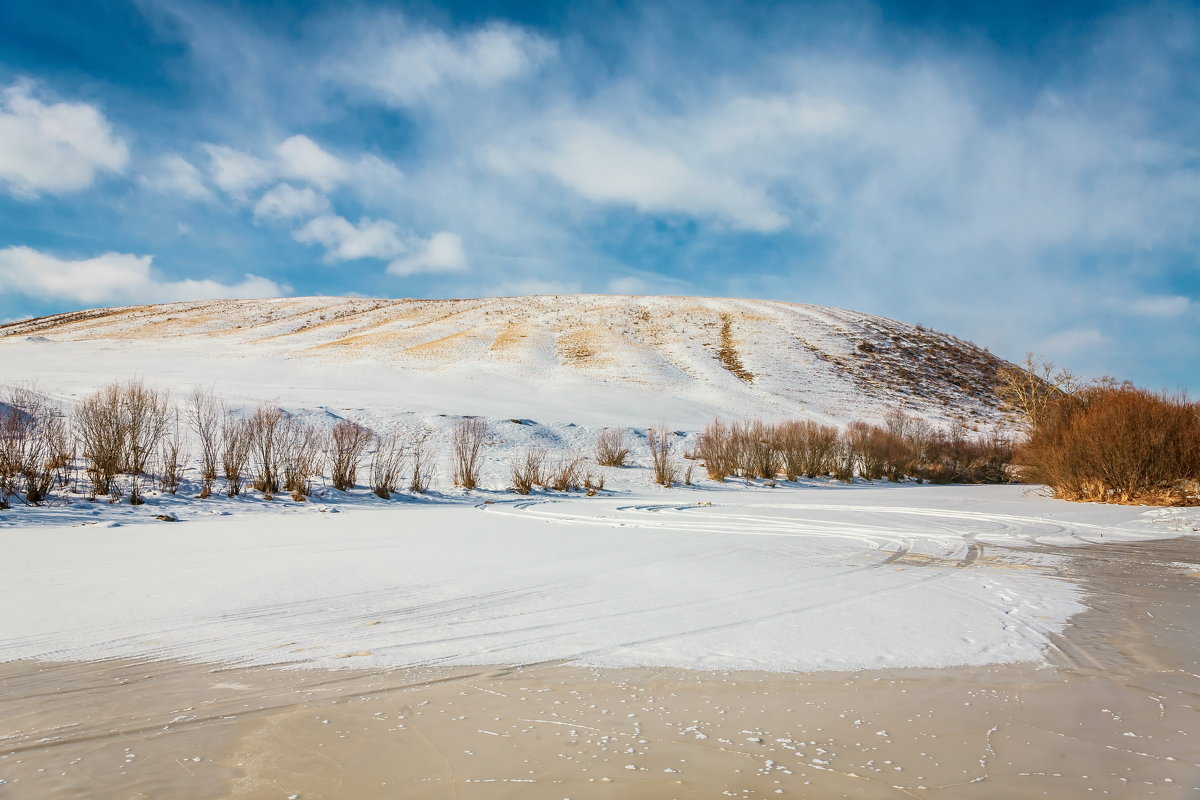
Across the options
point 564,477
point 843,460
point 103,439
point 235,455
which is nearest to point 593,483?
point 564,477

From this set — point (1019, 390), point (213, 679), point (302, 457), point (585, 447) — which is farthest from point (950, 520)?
point (1019, 390)

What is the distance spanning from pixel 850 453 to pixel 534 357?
27.4 meters

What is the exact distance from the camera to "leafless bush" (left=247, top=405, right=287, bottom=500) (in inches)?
650

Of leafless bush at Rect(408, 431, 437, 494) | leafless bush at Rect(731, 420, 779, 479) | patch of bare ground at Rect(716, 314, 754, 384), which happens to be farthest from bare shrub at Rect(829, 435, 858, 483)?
patch of bare ground at Rect(716, 314, 754, 384)

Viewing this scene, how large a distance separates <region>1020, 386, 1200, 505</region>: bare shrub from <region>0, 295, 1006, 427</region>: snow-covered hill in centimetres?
1964

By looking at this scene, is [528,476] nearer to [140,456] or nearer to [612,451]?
[612,451]

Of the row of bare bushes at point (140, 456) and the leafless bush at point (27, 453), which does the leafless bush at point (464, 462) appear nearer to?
the row of bare bushes at point (140, 456)

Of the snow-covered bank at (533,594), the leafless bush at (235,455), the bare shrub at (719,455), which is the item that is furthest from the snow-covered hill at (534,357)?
the snow-covered bank at (533,594)

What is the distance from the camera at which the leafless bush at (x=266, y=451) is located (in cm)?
1652

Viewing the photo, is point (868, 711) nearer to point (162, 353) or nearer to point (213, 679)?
point (213, 679)

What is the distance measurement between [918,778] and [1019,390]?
35164 mm

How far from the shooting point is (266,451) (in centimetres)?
1655

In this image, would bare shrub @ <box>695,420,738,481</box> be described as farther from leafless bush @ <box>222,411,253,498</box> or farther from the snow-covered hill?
leafless bush @ <box>222,411,253,498</box>

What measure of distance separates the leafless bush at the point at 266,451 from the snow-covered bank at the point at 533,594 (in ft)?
14.6
